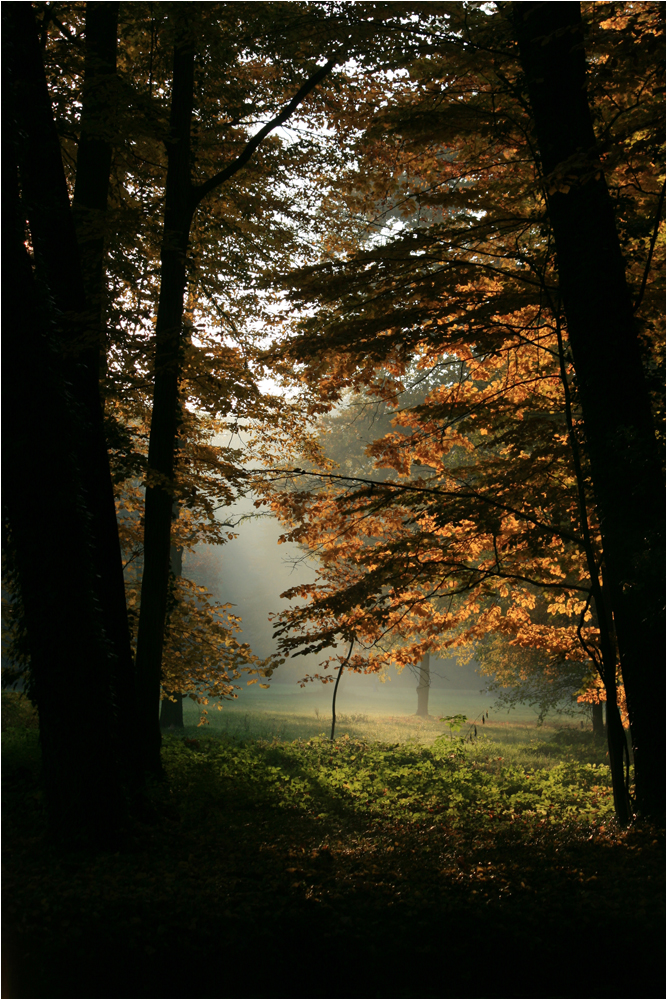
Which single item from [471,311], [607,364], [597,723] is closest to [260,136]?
[471,311]

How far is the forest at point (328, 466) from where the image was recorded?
3715mm

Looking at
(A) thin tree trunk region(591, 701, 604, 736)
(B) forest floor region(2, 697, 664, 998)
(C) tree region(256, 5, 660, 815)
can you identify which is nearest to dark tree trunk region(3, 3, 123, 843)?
(B) forest floor region(2, 697, 664, 998)

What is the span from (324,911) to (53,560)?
10.1ft

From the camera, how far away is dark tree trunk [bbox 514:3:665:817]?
215 inches

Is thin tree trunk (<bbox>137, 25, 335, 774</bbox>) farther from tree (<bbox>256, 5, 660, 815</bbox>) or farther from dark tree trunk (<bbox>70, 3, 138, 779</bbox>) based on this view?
tree (<bbox>256, 5, 660, 815</bbox>)

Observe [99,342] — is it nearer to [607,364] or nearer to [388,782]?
[607,364]

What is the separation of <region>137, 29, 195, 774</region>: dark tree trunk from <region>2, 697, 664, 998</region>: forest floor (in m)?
1.87

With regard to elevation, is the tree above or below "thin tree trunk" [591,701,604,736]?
above

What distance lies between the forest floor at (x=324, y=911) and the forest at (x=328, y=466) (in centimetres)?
2

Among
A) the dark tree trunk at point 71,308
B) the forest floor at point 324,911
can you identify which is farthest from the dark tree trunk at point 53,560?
the dark tree trunk at point 71,308

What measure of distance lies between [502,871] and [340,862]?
3.78 ft

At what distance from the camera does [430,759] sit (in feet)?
39.0

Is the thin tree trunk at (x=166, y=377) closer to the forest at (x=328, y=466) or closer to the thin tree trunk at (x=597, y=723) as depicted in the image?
the forest at (x=328, y=466)

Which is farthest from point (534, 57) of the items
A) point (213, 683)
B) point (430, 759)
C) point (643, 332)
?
point (430, 759)
